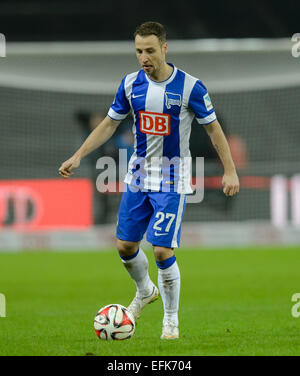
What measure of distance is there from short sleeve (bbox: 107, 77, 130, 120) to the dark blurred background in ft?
39.3

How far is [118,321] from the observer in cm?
576

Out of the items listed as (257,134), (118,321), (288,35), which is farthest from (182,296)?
(257,134)

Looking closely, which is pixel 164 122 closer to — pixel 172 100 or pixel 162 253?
pixel 172 100

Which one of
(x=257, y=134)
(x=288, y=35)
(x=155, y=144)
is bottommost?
(x=155, y=144)

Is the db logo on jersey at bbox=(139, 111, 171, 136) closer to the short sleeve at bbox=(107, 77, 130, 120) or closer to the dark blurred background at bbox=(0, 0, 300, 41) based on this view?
the short sleeve at bbox=(107, 77, 130, 120)

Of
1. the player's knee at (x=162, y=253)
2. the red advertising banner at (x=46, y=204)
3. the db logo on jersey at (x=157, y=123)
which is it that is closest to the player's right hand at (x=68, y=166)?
the db logo on jersey at (x=157, y=123)

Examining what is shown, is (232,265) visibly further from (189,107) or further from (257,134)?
(257,134)

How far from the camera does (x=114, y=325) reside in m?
5.74

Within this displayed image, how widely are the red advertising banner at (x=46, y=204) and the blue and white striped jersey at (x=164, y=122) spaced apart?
35.3 feet

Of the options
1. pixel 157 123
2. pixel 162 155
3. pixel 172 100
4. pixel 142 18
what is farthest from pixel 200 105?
pixel 142 18

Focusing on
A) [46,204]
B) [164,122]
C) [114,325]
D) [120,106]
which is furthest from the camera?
[46,204]

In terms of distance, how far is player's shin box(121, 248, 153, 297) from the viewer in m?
6.37

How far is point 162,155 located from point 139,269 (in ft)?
3.18
